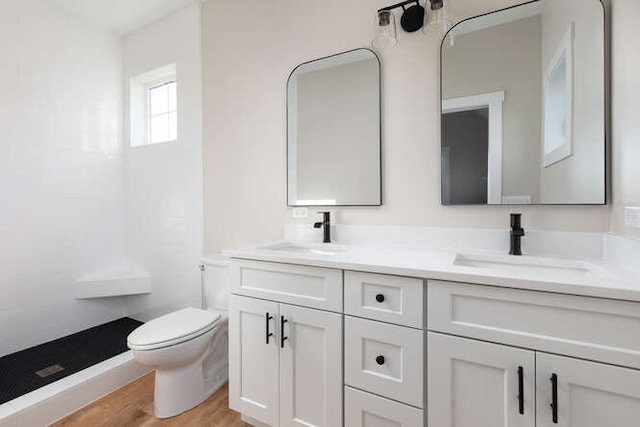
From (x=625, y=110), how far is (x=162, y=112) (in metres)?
3.03

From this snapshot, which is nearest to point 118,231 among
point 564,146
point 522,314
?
point 522,314

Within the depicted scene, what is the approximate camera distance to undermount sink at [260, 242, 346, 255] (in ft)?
5.47

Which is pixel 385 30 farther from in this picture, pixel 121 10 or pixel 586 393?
pixel 121 10

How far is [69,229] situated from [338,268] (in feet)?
7.78

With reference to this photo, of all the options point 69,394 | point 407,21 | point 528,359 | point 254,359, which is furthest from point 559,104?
point 69,394

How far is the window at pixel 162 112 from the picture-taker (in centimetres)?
266

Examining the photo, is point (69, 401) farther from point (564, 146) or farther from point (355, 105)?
point (564, 146)

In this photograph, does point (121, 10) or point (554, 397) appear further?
point (121, 10)

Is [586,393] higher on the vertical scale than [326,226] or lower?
lower

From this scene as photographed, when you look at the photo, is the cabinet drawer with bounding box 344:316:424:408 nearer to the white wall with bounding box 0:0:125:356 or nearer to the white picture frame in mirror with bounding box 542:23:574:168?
the white picture frame in mirror with bounding box 542:23:574:168

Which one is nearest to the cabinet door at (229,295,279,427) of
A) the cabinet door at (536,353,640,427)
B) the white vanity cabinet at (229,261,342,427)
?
the white vanity cabinet at (229,261,342,427)

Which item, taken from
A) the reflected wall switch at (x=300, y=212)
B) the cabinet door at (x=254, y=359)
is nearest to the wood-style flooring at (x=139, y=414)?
the cabinet door at (x=254, y=359)

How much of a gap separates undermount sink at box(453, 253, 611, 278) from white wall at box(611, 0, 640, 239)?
6.8 inches

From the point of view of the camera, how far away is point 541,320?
0.90m
